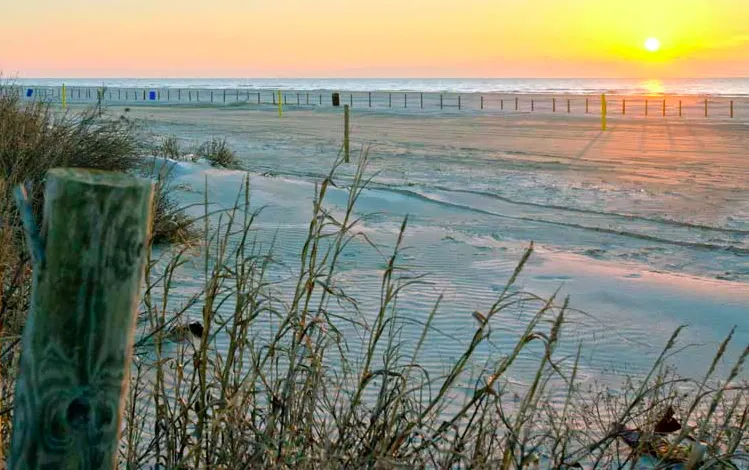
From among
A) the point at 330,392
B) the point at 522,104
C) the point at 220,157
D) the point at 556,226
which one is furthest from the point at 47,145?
the point at 522,104

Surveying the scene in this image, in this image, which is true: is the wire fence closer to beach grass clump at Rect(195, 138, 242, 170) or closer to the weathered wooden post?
beach grass clump at Rect(195, 138, 242, 170)

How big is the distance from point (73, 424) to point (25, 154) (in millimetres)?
6534

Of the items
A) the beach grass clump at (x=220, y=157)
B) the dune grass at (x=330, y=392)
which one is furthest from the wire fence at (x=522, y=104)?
the dune grass at (x=330, y=392)

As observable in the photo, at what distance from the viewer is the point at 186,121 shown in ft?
133

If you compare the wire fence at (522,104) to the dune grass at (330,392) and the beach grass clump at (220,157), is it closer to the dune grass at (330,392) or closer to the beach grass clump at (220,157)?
the beach grass clump at (220,157)

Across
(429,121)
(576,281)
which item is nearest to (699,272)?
(576,281)

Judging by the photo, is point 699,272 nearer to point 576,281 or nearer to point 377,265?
point 576,281

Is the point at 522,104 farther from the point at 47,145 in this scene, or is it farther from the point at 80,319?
the point at 80,319

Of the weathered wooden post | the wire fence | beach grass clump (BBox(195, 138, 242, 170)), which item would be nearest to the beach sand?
beach grass clump (BBox(195, 138, 242, 170))

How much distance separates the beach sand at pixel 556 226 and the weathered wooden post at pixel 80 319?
234cm

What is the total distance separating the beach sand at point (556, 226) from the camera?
7512 millimetres

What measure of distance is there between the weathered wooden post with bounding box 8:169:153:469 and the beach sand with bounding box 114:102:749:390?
7.67 ft

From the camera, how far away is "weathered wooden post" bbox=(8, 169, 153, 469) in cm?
184

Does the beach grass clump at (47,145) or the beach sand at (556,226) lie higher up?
the beach grass clump at (47,145)
